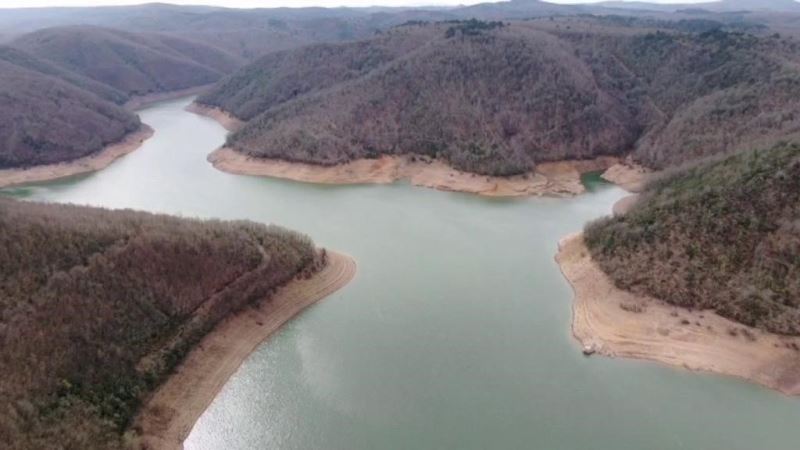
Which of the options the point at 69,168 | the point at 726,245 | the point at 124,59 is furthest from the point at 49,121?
the point at 726,245

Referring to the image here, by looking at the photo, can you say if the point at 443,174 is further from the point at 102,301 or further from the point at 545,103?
the point at 102,301

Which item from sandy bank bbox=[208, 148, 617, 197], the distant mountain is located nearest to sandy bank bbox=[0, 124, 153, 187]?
sandy bank bbox=[208, 148, 617, 197]

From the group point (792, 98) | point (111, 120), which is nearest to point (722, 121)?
point (792, 98)

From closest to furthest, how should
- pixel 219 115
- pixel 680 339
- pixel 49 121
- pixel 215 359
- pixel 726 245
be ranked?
pixel 215 359 < pixel 680 339 < pixel 726 245 < pixel 49 121 < pixel 219 115

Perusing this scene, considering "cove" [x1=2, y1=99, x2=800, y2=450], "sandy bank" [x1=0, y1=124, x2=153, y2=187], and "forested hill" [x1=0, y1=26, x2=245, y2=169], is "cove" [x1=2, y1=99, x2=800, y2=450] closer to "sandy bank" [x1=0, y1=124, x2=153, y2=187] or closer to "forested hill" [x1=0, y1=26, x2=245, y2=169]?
"sandy bank" [x1=0, y1=124, x2=153, y2=187]

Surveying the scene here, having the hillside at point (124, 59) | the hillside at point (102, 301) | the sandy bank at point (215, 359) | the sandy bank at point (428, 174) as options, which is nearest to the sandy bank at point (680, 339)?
the sandy bank at point (215, 359)

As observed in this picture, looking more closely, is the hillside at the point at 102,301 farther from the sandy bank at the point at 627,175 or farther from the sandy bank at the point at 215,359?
the sandy bank at the point at 627,175

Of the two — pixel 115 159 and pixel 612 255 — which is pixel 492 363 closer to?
pixel 612 255
